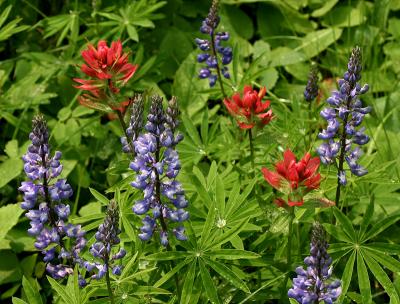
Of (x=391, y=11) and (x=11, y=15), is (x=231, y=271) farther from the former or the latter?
(x=391, y=11)

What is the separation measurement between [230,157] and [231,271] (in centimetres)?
99

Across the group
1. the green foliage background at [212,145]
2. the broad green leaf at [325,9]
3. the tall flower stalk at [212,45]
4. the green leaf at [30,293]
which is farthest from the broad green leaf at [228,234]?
the broad green leaf at [325,9]

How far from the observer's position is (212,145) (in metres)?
3.39

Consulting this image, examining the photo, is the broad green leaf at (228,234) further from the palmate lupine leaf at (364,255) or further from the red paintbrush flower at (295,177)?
the palmate lupine leaf at (364,255)

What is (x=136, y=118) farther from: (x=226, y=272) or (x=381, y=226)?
(x=381, y=226)

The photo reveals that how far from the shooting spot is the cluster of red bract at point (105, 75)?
277cm

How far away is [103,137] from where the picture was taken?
13.6ft

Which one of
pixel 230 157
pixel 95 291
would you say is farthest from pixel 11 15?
pixel 95 291

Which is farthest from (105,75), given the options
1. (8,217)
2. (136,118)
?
(8,217)

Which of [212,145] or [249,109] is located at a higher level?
[249,109]

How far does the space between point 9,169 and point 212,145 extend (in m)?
1.30

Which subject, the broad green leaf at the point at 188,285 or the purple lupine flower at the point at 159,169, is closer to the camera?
the purple lupine flower at the point at 159,169

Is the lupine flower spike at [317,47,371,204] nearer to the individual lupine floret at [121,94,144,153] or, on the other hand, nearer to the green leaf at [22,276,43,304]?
the individual lupine floret at [121,94,144,153]

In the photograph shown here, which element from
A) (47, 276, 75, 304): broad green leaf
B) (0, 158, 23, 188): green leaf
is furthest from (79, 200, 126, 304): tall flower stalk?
(0, 158, 23, 188): green leaf
